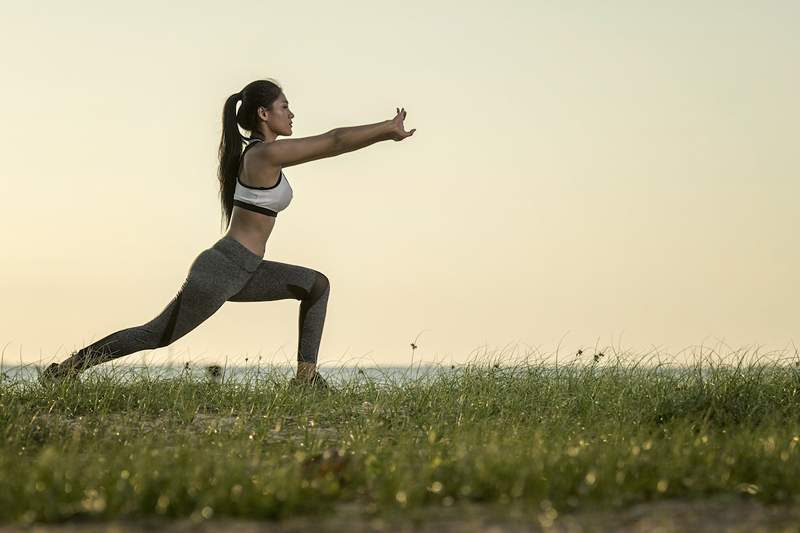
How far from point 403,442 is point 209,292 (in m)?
2.91

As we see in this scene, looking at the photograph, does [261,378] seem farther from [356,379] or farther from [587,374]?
[587,374]

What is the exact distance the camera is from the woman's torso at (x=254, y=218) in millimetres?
7891

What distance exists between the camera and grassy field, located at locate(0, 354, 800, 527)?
3975mm

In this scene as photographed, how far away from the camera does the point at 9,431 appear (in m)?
6.59

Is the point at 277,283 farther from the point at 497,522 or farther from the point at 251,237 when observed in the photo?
the point at 497,522

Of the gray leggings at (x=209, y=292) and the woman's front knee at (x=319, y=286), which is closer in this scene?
the gray leggings at (x=209, y=292)

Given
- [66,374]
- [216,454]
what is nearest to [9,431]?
[66,374]

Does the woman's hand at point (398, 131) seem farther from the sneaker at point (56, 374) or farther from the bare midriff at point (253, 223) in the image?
A: the sneaker at point (56, 374)

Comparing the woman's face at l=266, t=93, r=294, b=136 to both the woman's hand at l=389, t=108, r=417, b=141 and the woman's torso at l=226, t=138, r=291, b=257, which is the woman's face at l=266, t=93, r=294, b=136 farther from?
the woman's hand at l=389, t=108, r=417, b=141

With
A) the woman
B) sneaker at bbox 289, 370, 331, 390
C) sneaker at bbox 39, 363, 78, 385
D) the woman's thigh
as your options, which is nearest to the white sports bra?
the woman

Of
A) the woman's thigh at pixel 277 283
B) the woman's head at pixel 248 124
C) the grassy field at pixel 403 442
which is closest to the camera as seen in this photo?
the grassy field at pixel 403 442

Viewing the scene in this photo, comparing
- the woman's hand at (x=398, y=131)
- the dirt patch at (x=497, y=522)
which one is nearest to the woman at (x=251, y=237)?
the woman's hand at (x=398, y=131)

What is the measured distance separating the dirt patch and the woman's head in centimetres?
473

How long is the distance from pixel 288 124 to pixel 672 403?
3.78 m
